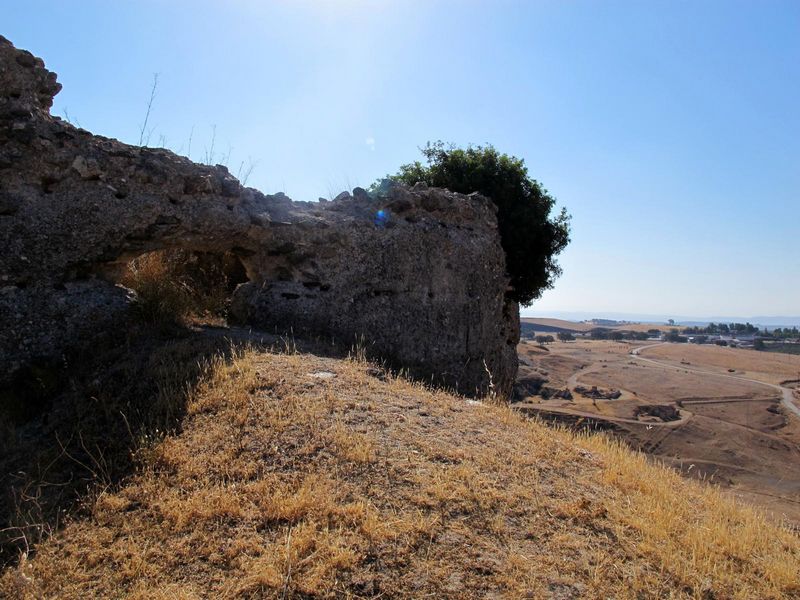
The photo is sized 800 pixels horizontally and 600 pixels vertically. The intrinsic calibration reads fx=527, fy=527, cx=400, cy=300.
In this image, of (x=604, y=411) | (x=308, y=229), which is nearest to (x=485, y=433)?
(x=308, y=229)

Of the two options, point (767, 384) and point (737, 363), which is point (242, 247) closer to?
point (767, 384)

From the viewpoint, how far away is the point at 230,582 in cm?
275

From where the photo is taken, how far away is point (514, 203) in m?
12.6

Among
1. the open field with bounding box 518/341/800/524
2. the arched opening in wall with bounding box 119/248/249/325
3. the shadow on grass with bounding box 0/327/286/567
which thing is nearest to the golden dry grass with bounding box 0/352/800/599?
the shadow on grass with bounding box 0/327/286/567

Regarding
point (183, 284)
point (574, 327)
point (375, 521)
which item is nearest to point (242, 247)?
point (183, 284)

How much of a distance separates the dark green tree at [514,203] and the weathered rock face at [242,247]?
9.47ft

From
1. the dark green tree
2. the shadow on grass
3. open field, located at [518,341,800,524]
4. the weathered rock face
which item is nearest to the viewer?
the shadow on grass

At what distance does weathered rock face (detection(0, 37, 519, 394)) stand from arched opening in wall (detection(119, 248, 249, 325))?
334mm

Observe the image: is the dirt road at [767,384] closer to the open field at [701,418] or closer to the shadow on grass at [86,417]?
the open field at [701,418]

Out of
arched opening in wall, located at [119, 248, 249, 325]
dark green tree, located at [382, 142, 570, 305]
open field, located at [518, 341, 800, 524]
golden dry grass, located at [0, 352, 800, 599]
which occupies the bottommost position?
open field, located at [518, 341, 800, 524]

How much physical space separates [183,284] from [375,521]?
544 centimetres

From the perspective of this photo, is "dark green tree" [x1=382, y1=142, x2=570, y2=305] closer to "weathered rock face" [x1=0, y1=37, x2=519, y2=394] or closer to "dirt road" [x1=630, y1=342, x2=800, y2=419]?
"weathered rock face" [x1=0, y1=37, x2=519, y2=394]

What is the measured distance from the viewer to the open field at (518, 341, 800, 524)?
772 inches

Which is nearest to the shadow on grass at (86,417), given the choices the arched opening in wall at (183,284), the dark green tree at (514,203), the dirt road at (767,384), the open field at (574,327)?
the arched opening in wall at (183,284)
